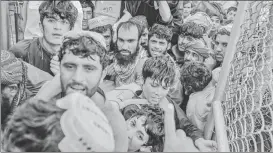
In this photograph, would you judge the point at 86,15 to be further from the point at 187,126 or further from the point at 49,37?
the point at 187,126

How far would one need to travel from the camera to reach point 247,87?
1346 millimetres

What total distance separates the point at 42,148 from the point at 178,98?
24.7 inches

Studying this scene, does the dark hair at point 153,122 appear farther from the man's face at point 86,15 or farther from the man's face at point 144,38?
the man's face at point 86,15

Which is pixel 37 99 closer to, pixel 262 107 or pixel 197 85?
pixel 197 85

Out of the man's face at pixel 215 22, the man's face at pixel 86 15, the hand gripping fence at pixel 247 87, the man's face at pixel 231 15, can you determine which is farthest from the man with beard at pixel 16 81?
the man's face at pixel 231 15

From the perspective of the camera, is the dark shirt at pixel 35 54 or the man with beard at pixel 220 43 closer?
the dark shirt at pixel 35 54

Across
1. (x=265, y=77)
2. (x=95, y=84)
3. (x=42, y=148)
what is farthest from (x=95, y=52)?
(x=265, y=77)

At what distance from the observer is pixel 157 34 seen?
1510mm

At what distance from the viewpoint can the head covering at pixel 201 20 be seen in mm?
1626

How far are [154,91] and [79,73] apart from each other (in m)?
0.34

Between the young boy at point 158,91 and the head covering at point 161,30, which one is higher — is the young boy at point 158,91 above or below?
below

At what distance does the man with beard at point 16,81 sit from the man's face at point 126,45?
0.31 m

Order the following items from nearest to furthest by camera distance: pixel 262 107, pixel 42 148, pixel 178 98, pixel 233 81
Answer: pixel 42 148
pixel 262 107
pixel 233 81
pixel 178 98

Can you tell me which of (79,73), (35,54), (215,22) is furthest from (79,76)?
(215,22)
